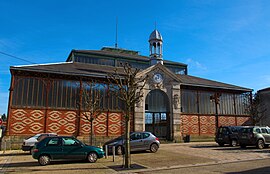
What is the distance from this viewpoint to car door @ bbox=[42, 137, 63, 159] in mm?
11461

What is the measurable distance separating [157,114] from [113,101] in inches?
214

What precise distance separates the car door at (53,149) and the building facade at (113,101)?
30.1ft

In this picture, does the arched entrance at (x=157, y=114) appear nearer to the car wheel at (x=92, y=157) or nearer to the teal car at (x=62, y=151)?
the car wheel at (x=92, y=157)

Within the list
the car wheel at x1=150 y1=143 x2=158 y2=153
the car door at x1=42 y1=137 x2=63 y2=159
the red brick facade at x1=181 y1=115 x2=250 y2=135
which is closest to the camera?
the car door at x1=42 y1=137 x2=63 y2=159

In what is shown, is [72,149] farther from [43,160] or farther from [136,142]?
[136,142]

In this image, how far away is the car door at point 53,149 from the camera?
11461mm

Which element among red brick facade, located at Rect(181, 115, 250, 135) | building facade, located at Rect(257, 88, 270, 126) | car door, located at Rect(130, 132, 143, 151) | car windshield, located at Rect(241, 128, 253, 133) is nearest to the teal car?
car door, located at Rect(130, 132, 143, 151)

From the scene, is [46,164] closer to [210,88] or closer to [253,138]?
[253,138]

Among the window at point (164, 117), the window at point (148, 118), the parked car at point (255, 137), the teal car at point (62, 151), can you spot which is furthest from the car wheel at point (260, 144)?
the teal car at point (62, 151)

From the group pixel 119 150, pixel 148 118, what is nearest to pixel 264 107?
pixel 148 118

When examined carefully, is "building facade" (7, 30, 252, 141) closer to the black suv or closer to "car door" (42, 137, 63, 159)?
the black suv

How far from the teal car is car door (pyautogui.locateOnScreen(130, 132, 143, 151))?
3.74 meters

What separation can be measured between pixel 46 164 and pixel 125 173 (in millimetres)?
4404

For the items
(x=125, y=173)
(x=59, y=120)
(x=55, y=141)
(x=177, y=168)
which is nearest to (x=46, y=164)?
(x=55, y=141)
